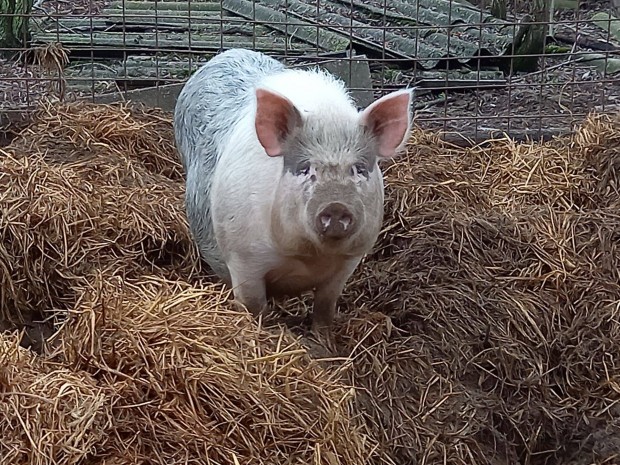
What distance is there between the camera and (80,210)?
14.5ft

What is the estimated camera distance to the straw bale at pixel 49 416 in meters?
2.89

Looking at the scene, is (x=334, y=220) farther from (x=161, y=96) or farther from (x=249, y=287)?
(x=161, y=96)

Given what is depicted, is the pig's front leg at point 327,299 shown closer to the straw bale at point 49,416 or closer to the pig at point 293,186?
the pig at point 293,186

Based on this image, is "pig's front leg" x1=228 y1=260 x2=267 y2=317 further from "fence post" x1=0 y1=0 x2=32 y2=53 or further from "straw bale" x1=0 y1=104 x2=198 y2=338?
"fence post" x1=0 y1=0 x2=32 y2=53

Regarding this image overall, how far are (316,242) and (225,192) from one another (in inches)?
21.1

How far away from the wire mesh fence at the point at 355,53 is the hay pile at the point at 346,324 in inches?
30.7

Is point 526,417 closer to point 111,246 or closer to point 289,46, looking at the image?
point 111,246

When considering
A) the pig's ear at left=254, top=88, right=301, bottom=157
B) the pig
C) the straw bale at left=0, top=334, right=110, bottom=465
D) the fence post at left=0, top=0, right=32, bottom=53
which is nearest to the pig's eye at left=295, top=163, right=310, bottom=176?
the pig

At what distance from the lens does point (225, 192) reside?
3773 mm

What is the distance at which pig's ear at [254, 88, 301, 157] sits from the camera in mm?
3424

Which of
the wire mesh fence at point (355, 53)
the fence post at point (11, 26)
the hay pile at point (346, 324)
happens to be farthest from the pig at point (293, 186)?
the fence post at point (11, 26)

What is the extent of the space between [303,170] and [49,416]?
110cm

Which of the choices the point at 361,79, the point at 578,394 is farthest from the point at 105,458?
the point at 361,79

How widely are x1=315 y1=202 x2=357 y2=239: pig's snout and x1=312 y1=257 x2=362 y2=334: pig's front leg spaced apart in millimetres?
507
